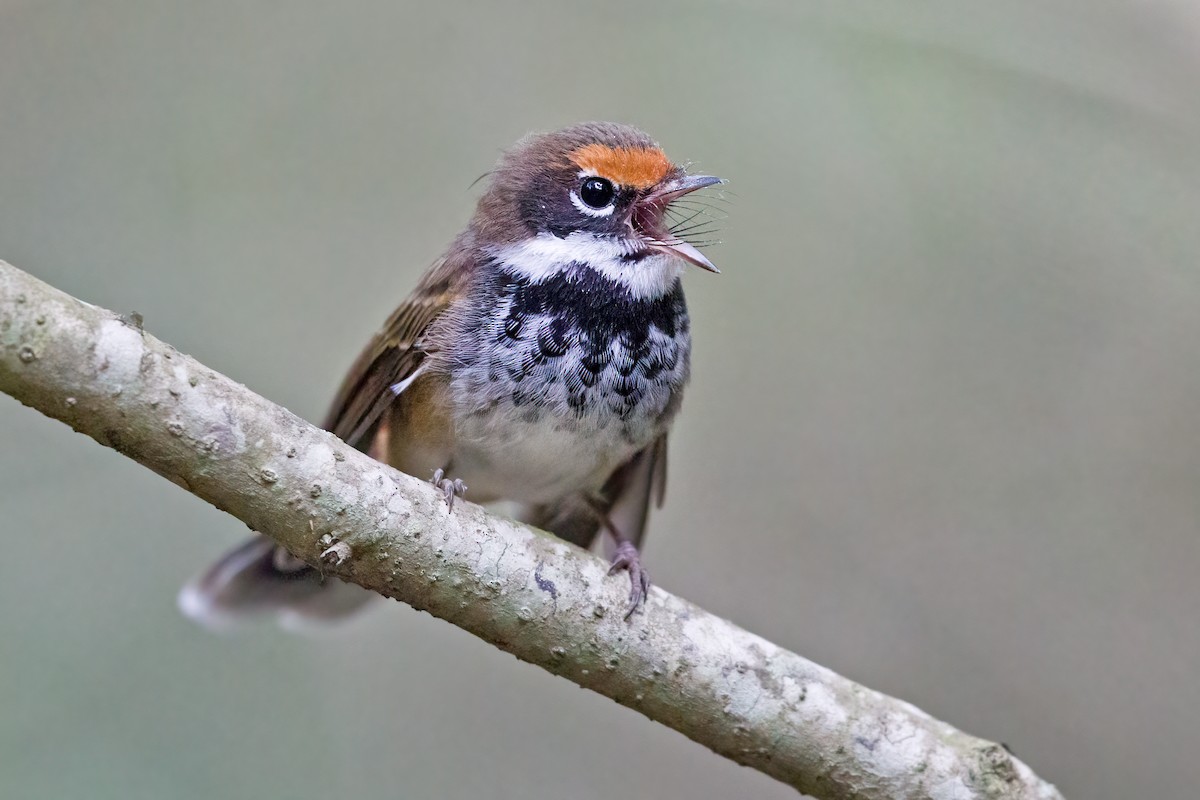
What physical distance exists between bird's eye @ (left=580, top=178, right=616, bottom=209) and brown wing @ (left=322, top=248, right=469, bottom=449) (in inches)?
22.3

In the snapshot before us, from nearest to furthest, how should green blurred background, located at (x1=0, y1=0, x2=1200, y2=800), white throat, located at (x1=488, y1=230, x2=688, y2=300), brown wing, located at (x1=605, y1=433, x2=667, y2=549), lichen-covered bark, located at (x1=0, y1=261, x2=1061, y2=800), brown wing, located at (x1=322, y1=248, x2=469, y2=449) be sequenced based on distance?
lichen-covered bark, located at (x1=0, y1=261, x2=1061, y2=800), white throat, located at (x1=488, y1=230, x2=688, y2=300), brown wing, located at (x1=322, y1=248, x2=469, y2=449), brown wing, located at (x1=605, y1=433, x2=667, y2=549), green blurred background, located at (x1=0, y1=0, x2=1200, y2=800)

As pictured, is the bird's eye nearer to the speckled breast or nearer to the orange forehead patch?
the orange forehead patch

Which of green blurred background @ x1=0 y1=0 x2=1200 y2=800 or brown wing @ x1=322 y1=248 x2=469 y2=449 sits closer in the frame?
brown wing @ x1=322 y1=248 x2=469 y2=449

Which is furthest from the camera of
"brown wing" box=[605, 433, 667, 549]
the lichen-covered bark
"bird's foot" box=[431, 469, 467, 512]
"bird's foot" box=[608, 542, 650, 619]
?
"brown wing" box=[605, 433, 667, 549]

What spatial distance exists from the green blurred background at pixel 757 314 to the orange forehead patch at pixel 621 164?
2054 mm

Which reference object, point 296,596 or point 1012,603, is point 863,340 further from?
point 296,596

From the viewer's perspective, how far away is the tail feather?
528 centimetres

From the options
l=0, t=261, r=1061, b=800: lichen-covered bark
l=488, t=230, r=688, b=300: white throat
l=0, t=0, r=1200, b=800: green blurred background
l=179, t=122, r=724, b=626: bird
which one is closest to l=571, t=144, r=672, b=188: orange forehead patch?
l=179, t=122, r=724, b=626: bird

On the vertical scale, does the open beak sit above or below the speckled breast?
above

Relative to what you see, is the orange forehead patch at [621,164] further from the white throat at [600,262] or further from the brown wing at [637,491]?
the brown wing at [637,491]

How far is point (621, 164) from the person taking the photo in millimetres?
4609

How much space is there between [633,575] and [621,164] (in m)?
1.64

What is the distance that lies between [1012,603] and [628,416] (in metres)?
3.24

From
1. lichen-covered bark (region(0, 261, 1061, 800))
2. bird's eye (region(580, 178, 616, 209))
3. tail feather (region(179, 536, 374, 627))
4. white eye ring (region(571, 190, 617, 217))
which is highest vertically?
bird's eye (region(580, 178, 616, 209))
